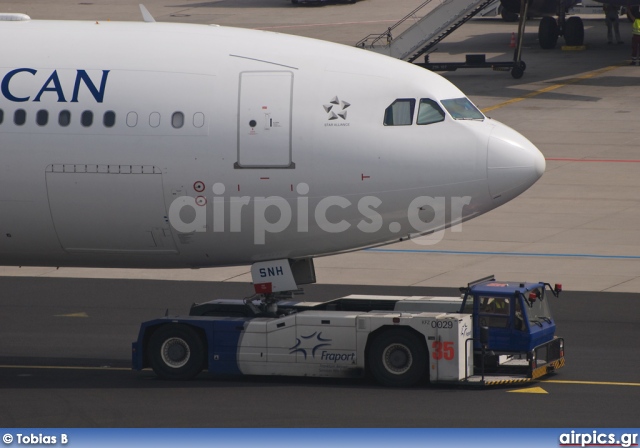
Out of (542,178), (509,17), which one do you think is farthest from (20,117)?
(509,17)

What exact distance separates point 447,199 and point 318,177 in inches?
84.7

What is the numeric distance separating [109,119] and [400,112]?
15.7 ft

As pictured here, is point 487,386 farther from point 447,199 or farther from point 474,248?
point 474,248

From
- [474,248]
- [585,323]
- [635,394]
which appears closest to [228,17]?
[474,248]

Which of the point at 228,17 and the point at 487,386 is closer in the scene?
the point at 487,386

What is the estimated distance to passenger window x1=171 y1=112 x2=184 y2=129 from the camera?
65.2 ft

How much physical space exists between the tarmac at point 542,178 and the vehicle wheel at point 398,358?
889 cm

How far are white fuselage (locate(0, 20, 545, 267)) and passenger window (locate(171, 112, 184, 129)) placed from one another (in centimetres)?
3

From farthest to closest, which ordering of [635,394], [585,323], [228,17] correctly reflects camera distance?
[228,17] < [585,323] < [635,394]

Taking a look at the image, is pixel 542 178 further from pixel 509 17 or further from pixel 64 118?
pixel 509 17

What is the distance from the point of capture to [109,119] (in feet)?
65.6

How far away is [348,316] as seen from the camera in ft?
66.2

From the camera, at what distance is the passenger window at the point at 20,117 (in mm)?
20125

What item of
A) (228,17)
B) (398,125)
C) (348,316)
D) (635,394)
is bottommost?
(635,394)
